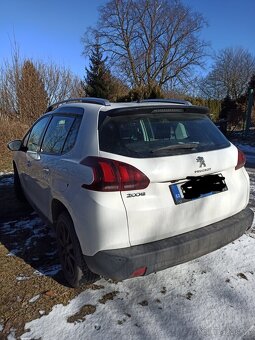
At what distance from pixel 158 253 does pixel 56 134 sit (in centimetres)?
172

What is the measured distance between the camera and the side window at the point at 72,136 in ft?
9.61

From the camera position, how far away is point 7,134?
11336mm

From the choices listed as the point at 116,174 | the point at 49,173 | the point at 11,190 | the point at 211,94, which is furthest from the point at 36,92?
the point at 211,94

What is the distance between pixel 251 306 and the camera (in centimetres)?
260

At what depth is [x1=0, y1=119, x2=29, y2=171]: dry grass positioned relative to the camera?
10.1 m

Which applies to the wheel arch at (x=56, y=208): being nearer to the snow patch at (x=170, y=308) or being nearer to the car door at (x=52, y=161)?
the car door at (x=52, y=161)

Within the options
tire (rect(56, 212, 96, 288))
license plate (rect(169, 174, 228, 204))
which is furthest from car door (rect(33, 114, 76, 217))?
license plate (rect(169, 174, 228, 204))

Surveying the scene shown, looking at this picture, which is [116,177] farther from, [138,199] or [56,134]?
[56,134]

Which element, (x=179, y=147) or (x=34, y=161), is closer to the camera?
(x=179, y=147)

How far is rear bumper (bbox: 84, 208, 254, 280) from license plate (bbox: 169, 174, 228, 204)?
288 millimetres

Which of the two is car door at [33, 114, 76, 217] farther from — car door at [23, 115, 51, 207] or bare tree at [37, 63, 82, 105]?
bare tree at [37, 63, 82, 105]

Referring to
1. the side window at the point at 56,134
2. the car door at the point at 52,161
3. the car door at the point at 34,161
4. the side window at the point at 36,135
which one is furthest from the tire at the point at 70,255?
the side window at the point at 36,135

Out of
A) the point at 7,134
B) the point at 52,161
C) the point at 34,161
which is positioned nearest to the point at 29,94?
the point at 7,134

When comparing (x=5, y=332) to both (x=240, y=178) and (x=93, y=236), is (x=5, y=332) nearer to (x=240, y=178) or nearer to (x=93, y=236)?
(x=93, y=236)
